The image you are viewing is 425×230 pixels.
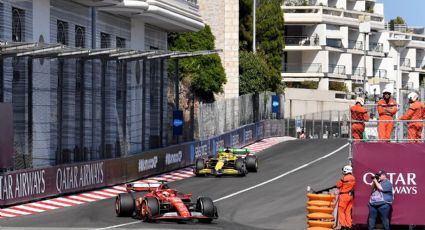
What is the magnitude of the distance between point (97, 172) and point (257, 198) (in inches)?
220

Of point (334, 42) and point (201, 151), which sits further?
point (334, 42)

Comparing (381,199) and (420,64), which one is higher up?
(420,64)

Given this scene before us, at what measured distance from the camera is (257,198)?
38.7m

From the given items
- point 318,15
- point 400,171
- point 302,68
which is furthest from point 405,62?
point 400,171

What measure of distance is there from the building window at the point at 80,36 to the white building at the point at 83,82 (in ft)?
0.13

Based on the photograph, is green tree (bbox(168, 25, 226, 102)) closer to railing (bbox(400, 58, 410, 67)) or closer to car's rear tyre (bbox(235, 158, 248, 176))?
car's rear tyre (bbox(235, 158, 248, 176))

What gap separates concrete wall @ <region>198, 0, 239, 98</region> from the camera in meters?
77.8

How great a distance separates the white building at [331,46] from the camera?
103 m

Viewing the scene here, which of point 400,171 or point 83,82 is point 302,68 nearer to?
point 83,82

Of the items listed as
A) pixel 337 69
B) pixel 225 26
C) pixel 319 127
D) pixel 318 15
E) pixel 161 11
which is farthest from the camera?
pixel 337 69

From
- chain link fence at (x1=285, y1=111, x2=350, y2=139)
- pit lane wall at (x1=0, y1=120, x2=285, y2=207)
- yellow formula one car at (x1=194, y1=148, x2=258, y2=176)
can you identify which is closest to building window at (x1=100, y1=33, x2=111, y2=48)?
pit lane wall at (x1=0, y1=120, x2=285, y2=207)

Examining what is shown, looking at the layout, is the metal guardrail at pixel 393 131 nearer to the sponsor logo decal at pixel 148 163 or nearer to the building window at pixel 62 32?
the sponsor logo decal at pixel 148 163

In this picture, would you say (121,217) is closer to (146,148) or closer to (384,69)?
(146,148)

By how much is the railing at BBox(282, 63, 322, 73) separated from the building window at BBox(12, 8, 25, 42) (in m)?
63.8
